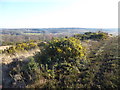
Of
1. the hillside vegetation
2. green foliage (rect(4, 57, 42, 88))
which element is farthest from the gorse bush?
green foliage (rect(4, 57, 42, 88))

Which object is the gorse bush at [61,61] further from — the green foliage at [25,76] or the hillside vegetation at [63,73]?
the green foliage at [25,76]

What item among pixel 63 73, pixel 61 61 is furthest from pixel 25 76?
pixel 61 61

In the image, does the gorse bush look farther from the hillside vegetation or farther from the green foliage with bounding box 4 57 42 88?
the green foliage with bounding box 4 57 42 88

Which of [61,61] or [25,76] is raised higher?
[61,61]

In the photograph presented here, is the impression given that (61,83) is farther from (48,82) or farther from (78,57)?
(78,57)

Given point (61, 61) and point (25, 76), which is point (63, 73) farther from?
point (25, 76)

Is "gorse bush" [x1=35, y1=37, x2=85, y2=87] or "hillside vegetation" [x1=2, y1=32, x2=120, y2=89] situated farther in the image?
"gorse bush" [x1=35, y1=37, x2=85, y2=87]

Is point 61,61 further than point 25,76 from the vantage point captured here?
Yes

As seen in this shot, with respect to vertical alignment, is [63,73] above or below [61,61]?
below

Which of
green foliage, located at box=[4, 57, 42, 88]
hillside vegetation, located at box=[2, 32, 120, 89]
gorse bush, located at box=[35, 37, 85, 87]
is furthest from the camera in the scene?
gorse bush, located at box=[35, 37, 85, 87]

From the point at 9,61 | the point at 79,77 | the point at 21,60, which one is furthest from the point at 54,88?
the point at 9,61

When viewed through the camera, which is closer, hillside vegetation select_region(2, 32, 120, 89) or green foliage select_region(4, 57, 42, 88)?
hillside vegetation select_region(2, 32, 120, 89)

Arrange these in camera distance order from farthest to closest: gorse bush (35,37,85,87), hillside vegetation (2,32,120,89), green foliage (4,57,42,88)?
gorse bush (35,37,85,87) < green foliage (4,57,42,88) < hillside vegetation (2,32,120,89)
